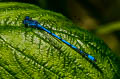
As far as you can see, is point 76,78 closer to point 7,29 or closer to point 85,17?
point 7,29

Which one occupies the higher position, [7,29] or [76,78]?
[7,29]

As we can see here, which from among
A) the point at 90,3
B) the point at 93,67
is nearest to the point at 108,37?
the point at 90,3

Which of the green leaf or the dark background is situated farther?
the dark background

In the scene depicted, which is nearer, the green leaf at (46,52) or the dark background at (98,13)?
the green leaf at (46,52)

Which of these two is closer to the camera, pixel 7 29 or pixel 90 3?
pixel 7 29

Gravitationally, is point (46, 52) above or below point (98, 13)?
above

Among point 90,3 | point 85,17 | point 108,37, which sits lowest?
point 108,37

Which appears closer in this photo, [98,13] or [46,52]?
[46,52]
